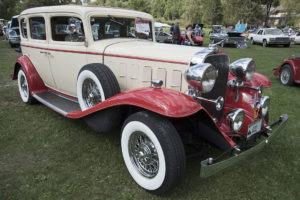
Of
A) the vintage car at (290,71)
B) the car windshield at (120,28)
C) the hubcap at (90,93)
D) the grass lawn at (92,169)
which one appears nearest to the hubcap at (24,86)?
the grass lawn at (92,169)

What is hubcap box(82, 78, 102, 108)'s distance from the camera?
9.84 ft

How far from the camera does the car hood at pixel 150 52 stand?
258cm

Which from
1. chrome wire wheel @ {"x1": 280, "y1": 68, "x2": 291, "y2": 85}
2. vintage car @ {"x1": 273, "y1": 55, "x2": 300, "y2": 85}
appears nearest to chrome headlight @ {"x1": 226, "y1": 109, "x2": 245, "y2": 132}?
vintage car @ {"x1": 273, "y1": 55, "x2": 300, "y2": 85}

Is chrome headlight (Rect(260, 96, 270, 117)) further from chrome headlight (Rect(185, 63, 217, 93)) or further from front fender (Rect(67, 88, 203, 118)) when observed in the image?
front fender (Rect(67, 88, 203, 118))

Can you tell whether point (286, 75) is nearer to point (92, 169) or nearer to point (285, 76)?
point (285, 76)

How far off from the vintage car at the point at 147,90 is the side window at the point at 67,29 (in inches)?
0.6

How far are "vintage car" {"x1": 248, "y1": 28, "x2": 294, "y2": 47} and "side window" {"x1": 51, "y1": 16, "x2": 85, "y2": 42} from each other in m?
18.3

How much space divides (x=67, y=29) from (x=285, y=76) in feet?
20.2

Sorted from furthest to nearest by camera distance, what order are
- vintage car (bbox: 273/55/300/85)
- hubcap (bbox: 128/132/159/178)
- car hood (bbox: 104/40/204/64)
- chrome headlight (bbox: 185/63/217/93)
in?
vintage car (bbox: 273/55/300/85), car hood (bbox: 104/40/204/64), hubcap (bbox: 128/132/159/178), chrome headlight (bbox: 185/63/217/93)

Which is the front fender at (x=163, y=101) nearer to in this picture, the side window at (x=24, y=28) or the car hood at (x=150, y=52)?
the car hood at (x=150, y=52)

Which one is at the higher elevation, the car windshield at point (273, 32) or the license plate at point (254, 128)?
the car windshield at point (273, 32)

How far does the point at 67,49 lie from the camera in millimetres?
3471

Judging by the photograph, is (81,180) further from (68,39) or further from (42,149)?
(68,39)

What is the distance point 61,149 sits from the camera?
3031 millimetres
